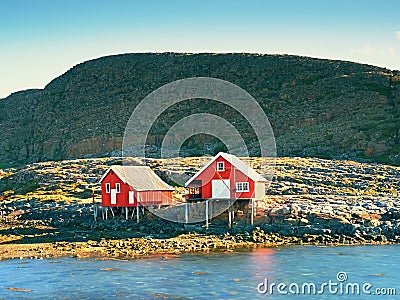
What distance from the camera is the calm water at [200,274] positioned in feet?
108

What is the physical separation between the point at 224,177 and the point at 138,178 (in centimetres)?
775

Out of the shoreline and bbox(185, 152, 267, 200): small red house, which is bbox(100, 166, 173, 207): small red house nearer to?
bbox(185, 152, 267, 200): small red house

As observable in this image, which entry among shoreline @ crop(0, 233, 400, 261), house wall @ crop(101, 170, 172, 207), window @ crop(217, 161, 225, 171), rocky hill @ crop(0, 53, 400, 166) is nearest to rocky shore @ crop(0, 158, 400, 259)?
shoreline @ crop(0, 233, 400, 261)

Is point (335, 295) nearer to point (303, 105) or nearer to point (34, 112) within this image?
point (303, 105)

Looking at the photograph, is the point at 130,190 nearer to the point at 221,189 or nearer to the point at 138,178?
the point at 138,178

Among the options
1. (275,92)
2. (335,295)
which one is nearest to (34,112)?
(275,92)

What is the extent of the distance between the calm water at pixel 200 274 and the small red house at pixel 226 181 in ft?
29.6

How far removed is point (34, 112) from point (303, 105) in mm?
→ 66318

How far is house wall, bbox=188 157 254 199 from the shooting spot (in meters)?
53.3

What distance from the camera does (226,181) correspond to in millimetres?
53719
